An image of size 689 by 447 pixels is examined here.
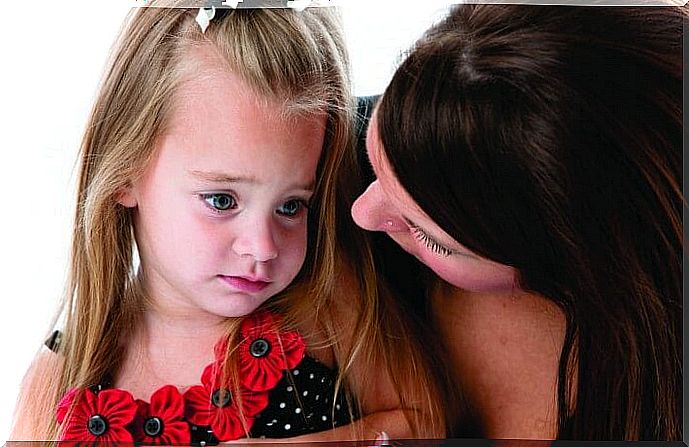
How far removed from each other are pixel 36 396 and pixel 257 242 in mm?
311

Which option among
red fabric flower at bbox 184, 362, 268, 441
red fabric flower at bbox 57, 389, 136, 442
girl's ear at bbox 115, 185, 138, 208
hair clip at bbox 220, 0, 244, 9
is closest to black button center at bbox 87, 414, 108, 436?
red fabric flower at bbox 57, 389, 136, 442

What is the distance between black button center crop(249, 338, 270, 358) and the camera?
1.01 m

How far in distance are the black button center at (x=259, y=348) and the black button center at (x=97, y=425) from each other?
181 millimetres

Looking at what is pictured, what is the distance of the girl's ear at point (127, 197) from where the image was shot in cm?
99

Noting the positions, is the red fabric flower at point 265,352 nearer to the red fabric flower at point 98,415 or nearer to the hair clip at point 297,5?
the red fabric flower at point 98,415

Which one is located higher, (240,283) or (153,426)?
(240,283)

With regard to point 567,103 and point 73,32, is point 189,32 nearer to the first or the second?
point 73,32

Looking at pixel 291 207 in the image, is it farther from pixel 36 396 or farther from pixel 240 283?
pixel 36 396

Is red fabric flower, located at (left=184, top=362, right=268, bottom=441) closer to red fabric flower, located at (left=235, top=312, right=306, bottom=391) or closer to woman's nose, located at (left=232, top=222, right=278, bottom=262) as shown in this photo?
red fabric flower, located at (left=235, top=312, right=306, bottom=391)

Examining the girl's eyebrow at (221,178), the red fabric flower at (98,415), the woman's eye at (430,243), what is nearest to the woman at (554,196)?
the woman's eye at (430,243)

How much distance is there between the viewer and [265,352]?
3.30 feet

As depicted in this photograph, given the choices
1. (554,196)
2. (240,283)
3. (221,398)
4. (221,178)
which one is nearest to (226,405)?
(221,398)

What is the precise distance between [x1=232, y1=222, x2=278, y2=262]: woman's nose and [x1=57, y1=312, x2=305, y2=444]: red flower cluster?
0.30 ft

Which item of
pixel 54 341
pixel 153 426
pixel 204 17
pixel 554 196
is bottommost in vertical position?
pixel 153 426
